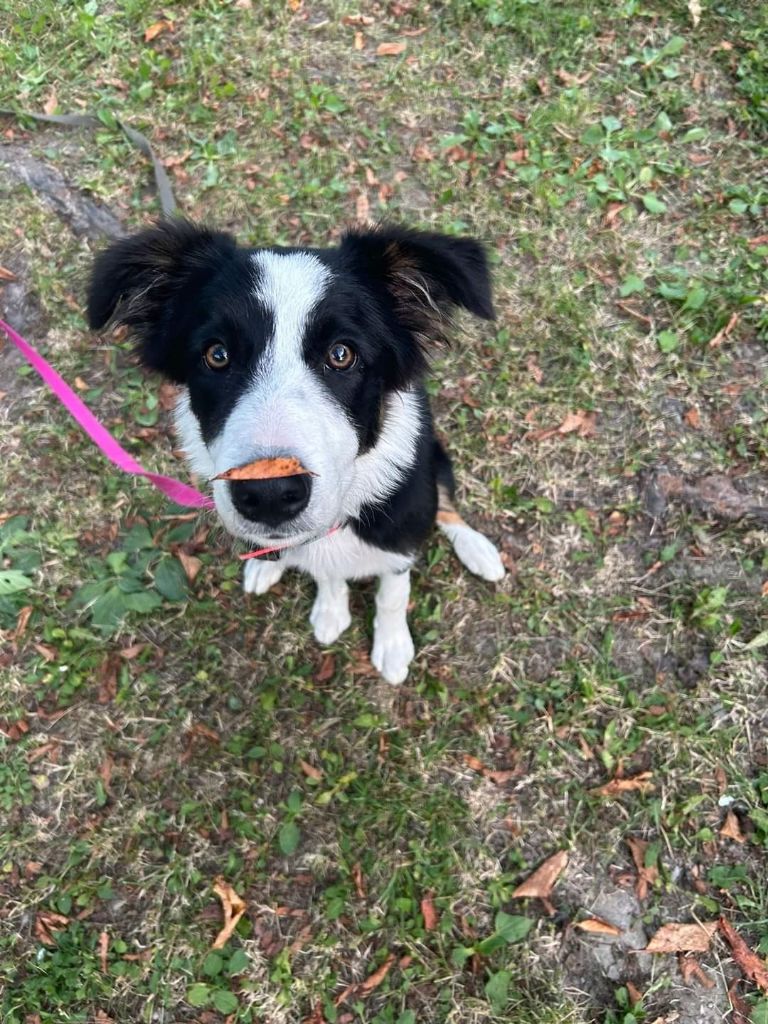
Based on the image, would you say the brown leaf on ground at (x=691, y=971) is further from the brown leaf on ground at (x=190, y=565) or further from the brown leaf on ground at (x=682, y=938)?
the brown leaf on ground at (x=190, y=565)

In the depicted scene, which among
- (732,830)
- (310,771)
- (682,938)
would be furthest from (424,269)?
(682,938)

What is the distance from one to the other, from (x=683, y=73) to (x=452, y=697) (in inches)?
152

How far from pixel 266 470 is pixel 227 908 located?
6.38 ft

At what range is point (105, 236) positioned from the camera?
4.04 metres

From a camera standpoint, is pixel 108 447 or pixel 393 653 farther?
pixel 393 653

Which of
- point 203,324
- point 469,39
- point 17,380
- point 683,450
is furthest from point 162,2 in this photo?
point 683,450

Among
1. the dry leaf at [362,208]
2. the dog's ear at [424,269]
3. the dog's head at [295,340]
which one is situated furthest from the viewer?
the dry leaf at [362,208]

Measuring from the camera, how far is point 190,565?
133 inches

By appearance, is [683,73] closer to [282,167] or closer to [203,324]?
[282,167]

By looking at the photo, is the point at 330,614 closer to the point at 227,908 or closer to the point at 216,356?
the point at 227,908

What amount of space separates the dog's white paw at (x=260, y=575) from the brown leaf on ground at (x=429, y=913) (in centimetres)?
144

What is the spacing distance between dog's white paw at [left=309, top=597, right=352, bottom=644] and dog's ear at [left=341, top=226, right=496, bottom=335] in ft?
4.27

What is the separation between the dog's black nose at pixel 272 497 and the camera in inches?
71.8

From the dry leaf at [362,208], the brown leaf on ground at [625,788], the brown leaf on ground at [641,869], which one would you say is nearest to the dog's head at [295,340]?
the brown leaf on ground at [625,788]
